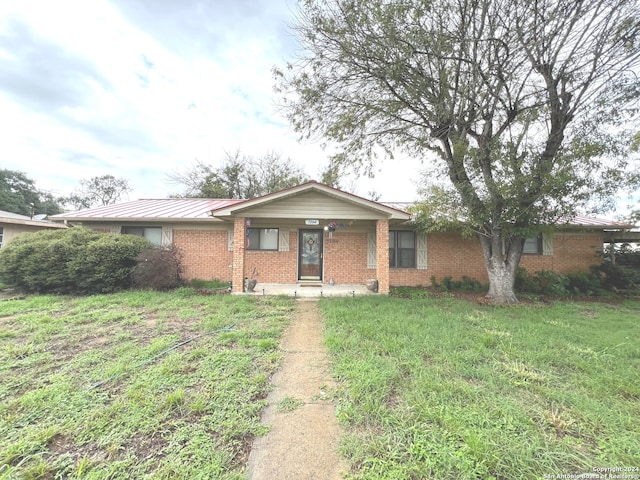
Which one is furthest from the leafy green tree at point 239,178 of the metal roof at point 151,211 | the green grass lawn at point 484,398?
the green grass lawn at point 484,398

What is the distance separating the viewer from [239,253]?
7980 millimetres

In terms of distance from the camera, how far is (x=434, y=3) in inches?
230

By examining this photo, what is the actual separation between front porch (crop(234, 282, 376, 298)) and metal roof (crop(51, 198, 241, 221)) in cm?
317

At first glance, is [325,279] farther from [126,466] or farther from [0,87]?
[0,87]

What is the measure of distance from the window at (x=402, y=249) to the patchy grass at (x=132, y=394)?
625cm

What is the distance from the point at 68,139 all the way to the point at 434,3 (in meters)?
21.6

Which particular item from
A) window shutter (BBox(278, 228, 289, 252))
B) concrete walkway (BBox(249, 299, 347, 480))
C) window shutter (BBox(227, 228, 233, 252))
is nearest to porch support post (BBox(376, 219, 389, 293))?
window shutter (BBox(278, 228, 289, 252))

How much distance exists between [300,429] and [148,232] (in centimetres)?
1040

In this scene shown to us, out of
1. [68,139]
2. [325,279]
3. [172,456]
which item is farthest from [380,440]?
[68,139]

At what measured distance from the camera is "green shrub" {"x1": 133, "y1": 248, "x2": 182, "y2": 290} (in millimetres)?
7887

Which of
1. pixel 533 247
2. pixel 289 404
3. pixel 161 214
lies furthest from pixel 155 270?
pixel 533 247

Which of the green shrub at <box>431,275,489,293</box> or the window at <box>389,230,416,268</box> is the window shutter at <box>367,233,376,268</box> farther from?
the green shrub at <box>431,275,489,293</box>

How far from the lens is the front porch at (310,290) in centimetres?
798

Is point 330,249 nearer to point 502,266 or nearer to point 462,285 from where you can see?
point 462,285
